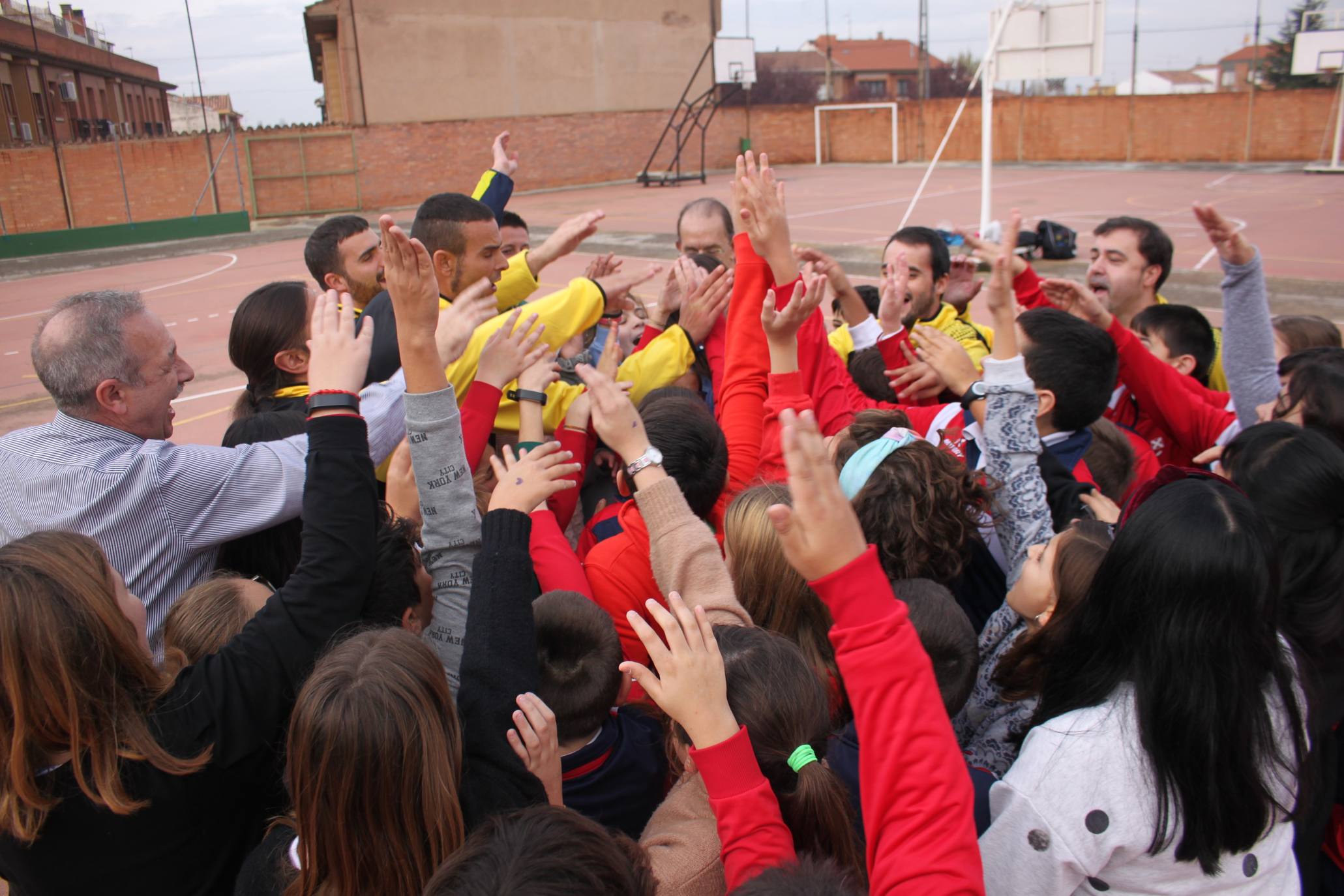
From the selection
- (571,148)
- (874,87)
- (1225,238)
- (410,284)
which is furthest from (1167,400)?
(874,87)

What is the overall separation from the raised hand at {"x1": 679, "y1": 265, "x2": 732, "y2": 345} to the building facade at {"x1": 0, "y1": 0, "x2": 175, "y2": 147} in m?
26.1

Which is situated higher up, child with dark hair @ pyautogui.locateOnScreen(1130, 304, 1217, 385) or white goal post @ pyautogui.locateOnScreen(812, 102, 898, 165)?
white goal post @ pyautogui.locateOnScreen(812, 102, 898, 165)

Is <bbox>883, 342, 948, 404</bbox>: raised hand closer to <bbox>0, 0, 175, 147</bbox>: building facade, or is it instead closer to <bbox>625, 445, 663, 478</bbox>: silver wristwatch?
<bbox>625, 445, 663, 478</bbox>: silver wristwatch

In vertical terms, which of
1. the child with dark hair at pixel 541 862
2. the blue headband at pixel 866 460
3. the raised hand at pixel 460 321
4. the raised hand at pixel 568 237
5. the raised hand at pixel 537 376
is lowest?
the child with dark hair at pixel 541 862

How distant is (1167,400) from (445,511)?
2665 mm

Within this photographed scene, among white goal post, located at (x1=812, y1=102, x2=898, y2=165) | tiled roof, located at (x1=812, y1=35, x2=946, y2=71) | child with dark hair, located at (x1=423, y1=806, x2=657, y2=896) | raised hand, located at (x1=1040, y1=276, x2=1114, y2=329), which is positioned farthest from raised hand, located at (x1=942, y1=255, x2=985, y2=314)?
tiled roof, located at (x1=812, y1=35, x2=946, y2=71)

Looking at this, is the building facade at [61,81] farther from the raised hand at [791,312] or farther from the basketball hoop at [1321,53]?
the basketball hoop at [1321,53]

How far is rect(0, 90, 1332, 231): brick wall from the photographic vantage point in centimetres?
2523

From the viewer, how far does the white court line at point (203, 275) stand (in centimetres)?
1625

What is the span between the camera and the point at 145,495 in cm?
216

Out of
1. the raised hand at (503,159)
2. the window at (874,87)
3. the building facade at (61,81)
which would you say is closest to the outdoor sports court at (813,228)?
the raised hand at (503,159)

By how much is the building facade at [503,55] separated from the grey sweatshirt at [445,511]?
30.1m

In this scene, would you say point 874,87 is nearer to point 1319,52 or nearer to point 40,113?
point 1319,52

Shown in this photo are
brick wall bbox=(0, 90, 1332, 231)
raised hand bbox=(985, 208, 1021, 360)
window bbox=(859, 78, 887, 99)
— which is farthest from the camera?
window bbox=(859, 78, 887, 99)
